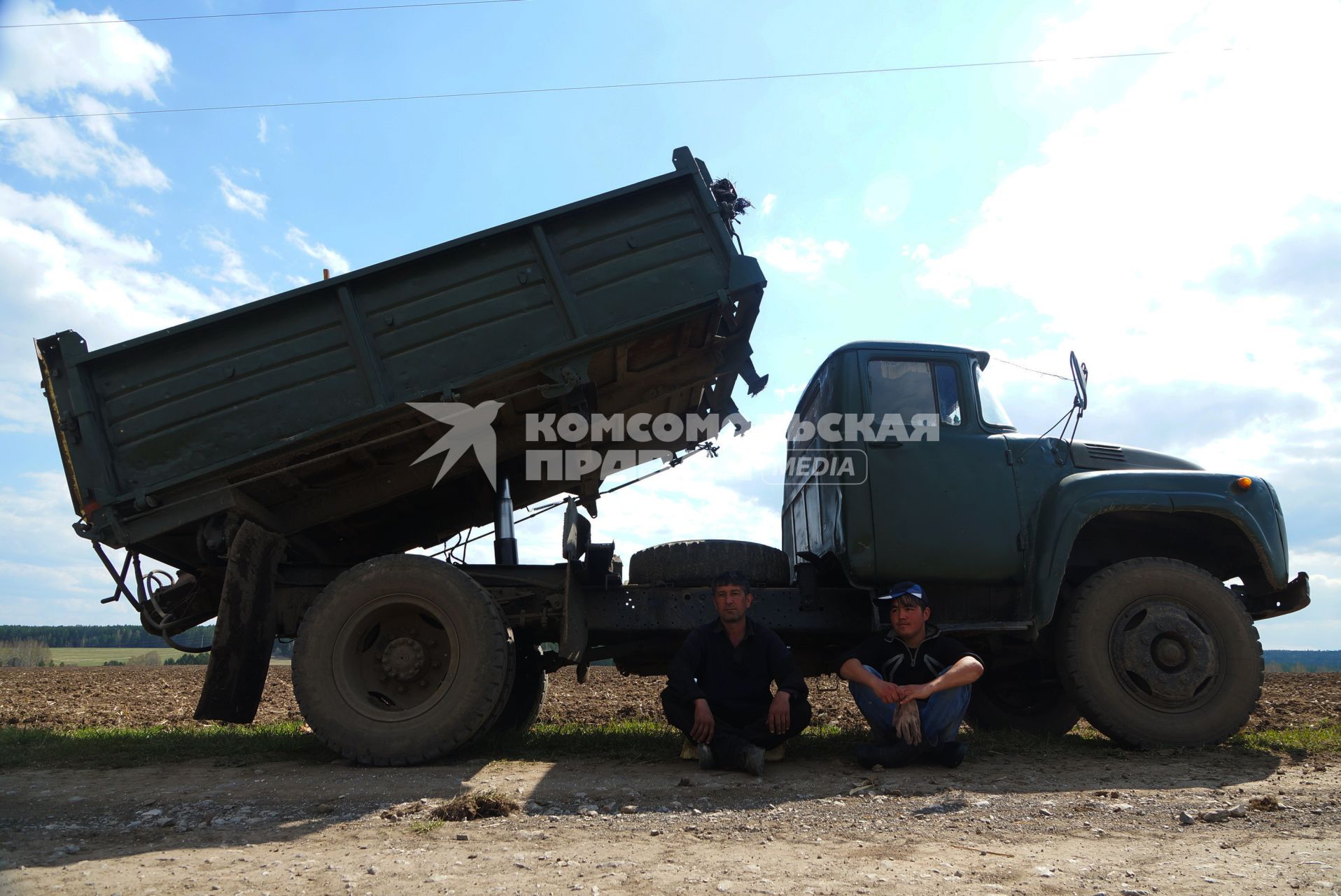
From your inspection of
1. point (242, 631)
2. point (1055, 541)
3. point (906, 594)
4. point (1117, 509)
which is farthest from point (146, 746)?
point (1117, 509)

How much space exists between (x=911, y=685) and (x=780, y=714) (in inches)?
29.8

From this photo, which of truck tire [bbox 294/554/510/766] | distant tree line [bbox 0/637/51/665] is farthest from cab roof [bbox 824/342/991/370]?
distant tree line [bbox 0/637/51/665]

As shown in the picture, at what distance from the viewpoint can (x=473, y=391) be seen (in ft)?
15.9

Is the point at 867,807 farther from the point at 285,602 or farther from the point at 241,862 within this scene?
the point at 285,602

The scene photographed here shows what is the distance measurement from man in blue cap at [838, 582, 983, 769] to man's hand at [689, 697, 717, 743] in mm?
788

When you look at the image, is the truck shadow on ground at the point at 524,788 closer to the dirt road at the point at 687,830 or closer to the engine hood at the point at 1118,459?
the dirt road at the point at 687,830

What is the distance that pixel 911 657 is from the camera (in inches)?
183

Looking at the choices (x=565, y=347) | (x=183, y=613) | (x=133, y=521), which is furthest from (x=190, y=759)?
(x=565, y=347)

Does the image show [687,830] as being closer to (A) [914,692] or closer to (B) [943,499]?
(A) [914,692]

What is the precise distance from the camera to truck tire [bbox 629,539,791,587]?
5383 mm

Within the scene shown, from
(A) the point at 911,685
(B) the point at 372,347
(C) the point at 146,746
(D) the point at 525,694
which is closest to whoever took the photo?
(A) the point at 911,685

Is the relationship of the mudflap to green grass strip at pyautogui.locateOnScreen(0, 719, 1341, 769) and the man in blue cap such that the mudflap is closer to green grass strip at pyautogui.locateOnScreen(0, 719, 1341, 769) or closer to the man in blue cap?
green grass strip at pyautogui.locateOnScreen(0, 719, 1341, 769)

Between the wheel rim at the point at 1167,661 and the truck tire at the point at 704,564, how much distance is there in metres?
2.09

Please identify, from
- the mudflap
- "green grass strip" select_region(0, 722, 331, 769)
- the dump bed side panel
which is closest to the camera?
the dump bed side panel
